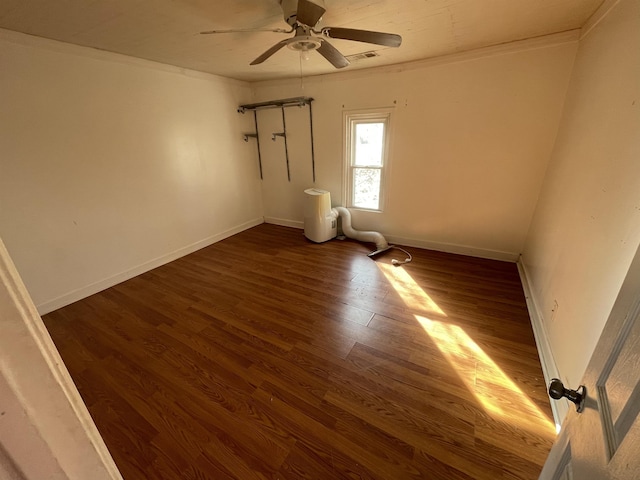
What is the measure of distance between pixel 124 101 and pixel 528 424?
425 cm

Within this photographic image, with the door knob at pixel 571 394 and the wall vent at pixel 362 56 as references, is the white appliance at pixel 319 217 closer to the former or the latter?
the wall vent at pixel 362 56

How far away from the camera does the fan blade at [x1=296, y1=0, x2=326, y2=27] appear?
142 cm

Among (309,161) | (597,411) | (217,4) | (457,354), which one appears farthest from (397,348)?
(309,161)

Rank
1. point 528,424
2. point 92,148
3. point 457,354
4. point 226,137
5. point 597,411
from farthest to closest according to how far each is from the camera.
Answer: point 226,137, point 92,148, point 457,354, point 528,424, point 597,411

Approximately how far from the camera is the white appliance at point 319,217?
3.63m

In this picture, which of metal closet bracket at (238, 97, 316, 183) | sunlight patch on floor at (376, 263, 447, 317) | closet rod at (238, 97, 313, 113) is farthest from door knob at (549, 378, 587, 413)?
closet rod at (238, 97, 313, 113)

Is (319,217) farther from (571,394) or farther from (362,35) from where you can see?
(571,394)

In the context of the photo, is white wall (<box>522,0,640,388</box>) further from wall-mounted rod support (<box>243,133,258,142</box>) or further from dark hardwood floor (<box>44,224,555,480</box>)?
wall-mounted rod support (<box>243,133,258,142</box>)

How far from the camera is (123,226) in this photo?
113 inches

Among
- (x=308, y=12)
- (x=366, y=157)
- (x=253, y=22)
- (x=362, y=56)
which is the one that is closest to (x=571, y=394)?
(x=308, y=12)

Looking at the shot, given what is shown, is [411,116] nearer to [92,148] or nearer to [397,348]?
[397,348]

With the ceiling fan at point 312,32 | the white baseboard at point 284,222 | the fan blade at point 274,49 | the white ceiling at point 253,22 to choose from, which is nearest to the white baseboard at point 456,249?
the white baseboard at point 284,222

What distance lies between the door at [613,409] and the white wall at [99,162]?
360 cm

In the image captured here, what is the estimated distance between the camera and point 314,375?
1.68 metres
